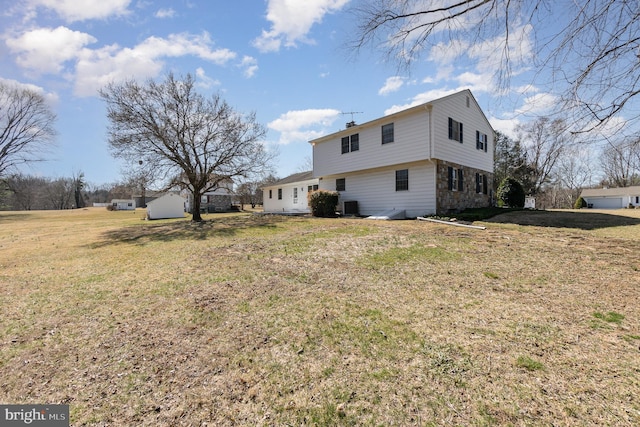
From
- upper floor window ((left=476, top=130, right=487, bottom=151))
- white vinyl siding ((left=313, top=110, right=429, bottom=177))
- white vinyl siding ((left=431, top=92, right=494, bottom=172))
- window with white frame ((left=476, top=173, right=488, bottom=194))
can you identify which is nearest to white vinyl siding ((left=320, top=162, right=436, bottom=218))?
white vinyl siding ((left=313, top=110, right=429, bottom=177))

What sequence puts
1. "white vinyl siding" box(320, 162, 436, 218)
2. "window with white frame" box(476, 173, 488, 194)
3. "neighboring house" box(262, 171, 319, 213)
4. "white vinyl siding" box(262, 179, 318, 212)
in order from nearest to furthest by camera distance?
"white vinyl siding" box(320, 162, 436, 218) < "window with white frame" box(476, 173, 488, 194) < "neighboring house" box(262, 171, 319, 213) < "white vinyl siding" box(262, 179, 318, 212)

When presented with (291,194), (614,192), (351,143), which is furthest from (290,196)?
(614,192)

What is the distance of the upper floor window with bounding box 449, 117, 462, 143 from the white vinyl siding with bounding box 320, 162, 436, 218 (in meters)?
2.48

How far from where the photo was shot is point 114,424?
6.70ft

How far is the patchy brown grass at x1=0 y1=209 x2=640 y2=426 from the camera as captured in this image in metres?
2.13

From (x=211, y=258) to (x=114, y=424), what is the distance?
17.6 feet

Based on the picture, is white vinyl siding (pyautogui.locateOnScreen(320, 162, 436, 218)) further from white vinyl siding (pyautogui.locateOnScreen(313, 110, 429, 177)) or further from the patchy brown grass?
the patchy brown grass

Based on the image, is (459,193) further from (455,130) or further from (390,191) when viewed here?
(390,191)

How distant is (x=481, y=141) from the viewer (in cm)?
1755

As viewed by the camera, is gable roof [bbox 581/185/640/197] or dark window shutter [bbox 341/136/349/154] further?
gable roof [bbox 581/185/640/197]

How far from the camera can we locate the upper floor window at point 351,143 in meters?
17.0

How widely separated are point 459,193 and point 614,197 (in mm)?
44342

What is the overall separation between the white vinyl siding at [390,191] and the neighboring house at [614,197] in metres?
44.7

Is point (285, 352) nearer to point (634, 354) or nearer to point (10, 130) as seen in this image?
point (634, 354)
